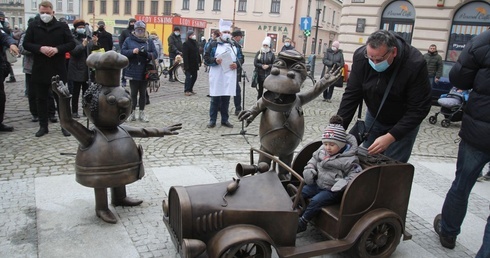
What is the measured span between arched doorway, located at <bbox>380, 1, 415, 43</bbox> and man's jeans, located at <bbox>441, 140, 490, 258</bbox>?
13531 mm

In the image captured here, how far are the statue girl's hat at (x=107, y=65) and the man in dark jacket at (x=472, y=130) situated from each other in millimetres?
2818

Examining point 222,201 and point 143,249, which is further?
point 143,249

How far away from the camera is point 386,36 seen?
126 inches

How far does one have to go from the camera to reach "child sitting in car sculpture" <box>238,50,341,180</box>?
4047 millimetres

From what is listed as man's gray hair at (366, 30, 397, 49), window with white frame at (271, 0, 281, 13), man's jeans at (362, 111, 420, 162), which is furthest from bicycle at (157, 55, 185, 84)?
window with white frame at (271, 0, 281, 13)

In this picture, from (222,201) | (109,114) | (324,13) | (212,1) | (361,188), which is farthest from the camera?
(324,13)

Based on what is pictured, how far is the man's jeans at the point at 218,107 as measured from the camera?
24.9 ft

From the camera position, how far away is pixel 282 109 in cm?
405

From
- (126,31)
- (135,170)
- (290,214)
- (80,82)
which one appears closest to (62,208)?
(135,170)

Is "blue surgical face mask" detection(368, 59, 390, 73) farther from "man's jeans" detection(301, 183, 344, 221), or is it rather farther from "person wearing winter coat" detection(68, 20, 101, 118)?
"person wearing winter coat" detection(68, 20, 101, 118)

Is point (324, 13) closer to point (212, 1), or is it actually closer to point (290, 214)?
point (212, 1)

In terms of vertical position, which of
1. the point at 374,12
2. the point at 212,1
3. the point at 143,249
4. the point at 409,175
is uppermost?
the point at 212,1

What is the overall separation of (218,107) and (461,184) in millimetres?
5095

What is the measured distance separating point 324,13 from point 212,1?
14.6m
